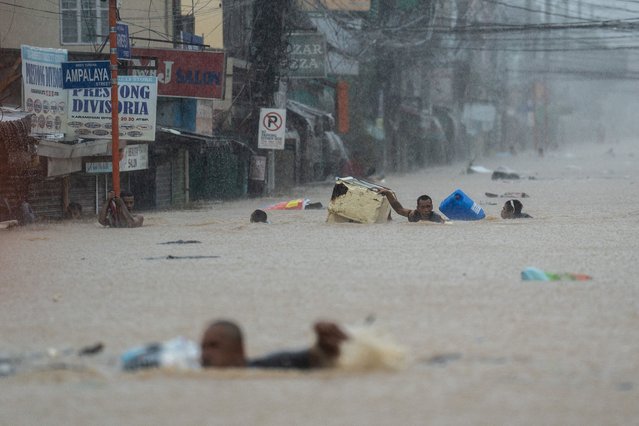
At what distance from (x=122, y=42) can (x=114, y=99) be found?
1188 millimetres

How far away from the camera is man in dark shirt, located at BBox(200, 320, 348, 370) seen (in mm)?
7430

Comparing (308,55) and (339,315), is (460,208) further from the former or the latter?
(308,55)

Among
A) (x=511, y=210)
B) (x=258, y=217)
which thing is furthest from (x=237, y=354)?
(x=511, y=210)

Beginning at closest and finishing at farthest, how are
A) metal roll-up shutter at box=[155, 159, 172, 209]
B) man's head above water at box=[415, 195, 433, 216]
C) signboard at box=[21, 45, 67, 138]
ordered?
man's head above water at box=[415, 195, 433, 216] → signboard at box=[21, 45, 67, 138] → metal roll-up shutter at box=[155, 159, 172, 209]

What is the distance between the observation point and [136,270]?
46.6ft

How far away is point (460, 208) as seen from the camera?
22.8m

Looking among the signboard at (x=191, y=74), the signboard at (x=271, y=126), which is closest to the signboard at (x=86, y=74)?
the signboard at (x=191, y=74)

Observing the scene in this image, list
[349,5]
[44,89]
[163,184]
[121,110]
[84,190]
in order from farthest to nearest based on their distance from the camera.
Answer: [349,5] → [163,184] → [84,190] → [121,110] → [44,89]

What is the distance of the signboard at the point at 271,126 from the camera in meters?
34.0

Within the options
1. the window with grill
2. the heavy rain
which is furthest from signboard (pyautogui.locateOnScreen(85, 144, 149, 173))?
the window with grill

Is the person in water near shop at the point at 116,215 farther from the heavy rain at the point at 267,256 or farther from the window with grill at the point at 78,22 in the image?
the window with grill at the point at 78,22

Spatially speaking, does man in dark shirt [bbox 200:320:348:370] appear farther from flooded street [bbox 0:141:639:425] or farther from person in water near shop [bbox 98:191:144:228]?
person in water near shop [bbox 98:191:144:228]

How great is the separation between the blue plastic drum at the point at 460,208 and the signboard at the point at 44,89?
8.32 metres

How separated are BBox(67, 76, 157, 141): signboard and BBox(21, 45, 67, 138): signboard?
306 millimetres
